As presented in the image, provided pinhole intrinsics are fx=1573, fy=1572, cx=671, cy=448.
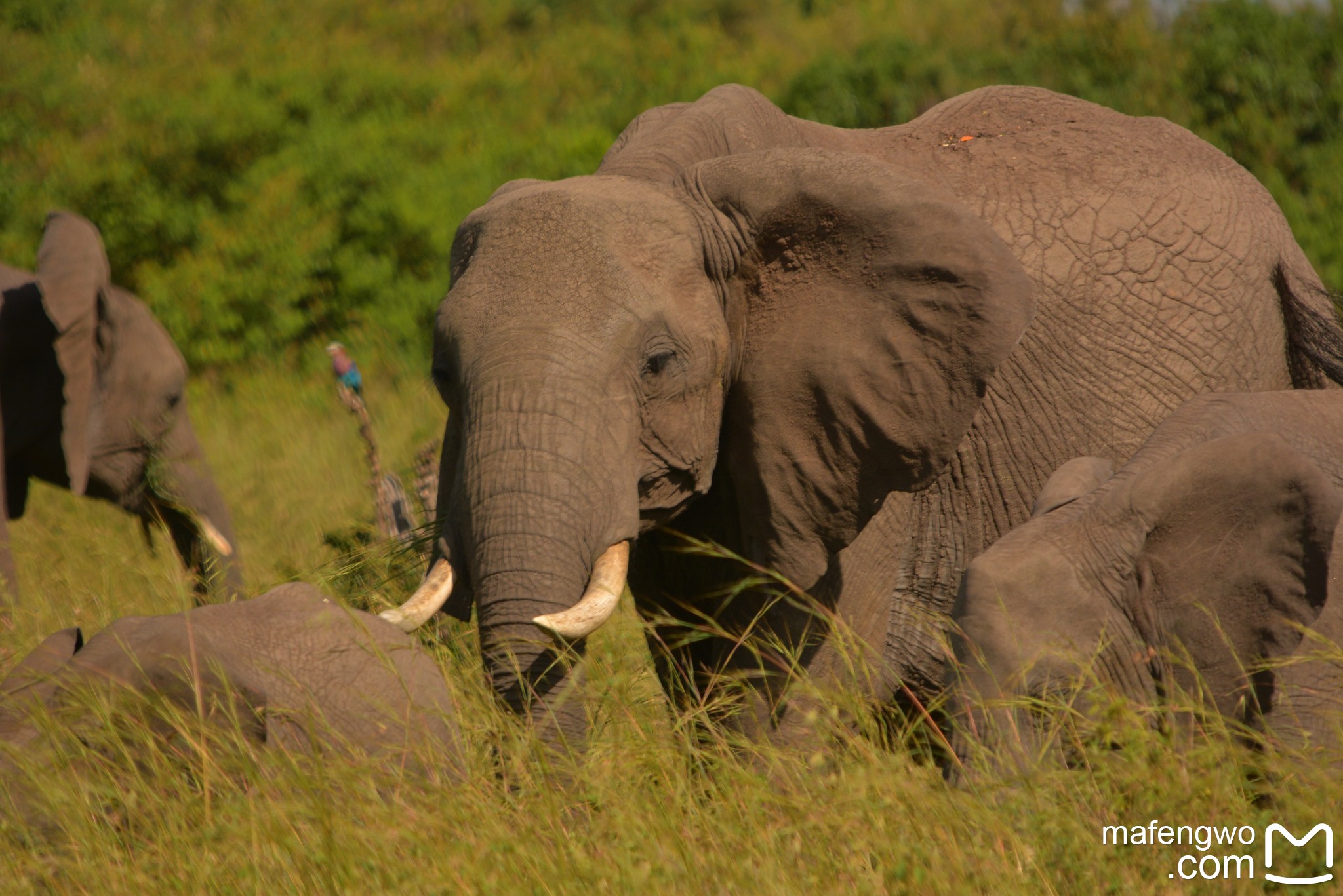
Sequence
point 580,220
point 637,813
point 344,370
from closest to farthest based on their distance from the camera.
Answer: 1. point 637,813
2. point 580,220
3. point 344,370

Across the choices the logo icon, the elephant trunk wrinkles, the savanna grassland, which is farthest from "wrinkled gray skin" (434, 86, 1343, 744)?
the logo icon

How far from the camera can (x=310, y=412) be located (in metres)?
11.3

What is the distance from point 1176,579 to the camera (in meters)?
3.43

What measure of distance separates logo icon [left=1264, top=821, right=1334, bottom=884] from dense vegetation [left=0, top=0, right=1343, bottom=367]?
812 cm

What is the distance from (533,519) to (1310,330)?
245 centimetres

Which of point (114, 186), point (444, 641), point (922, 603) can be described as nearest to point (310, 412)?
point (114, 186)

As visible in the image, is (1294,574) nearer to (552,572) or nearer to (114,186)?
(552,572)

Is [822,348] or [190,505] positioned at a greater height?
[822,348]

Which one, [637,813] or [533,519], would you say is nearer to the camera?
[637,813]

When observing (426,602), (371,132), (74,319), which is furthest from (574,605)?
(371,132)

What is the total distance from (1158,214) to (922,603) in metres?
1.29

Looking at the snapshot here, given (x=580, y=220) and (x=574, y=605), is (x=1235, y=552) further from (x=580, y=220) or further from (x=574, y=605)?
(x=580, y=220)

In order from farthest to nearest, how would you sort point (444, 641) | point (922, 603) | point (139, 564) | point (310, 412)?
point (310, 412) → point (139, 564) → point (444, 641) → point (922, 603)

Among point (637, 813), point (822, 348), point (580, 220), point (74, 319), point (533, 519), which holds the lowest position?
point (74, 319)
